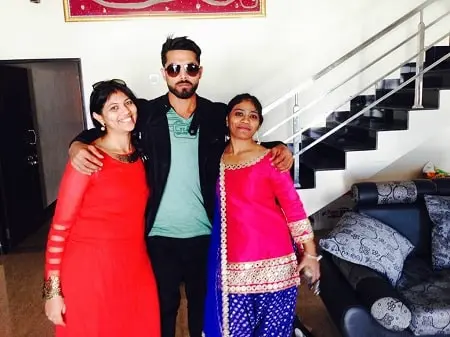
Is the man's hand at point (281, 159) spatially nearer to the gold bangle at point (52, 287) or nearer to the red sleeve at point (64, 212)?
the red sleeve at point (64, 212)

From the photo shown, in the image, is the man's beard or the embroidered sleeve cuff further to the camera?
the man's beard

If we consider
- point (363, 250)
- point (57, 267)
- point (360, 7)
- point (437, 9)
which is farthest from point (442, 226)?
point (437, 9)

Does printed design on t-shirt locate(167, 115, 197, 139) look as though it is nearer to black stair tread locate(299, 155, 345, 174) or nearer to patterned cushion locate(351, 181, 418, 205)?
patterned cushion locate(351, 181, 418, 205)

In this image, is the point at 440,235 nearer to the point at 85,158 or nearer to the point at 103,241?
the point at 103,241

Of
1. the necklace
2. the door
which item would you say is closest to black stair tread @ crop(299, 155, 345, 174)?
the necklace

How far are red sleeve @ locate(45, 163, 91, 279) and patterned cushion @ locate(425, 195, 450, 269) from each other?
6.67ft

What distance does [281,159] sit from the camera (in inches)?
58.6

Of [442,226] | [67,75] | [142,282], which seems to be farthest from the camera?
[67,75]

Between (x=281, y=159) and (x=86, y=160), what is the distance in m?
0.65

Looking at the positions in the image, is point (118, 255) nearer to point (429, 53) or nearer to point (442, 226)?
point (442, 226)

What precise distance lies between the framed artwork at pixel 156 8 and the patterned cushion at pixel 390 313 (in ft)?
9.70

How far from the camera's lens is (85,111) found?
388 centimetres

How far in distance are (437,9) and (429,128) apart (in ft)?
6.08

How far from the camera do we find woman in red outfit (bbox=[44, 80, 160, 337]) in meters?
1.35
